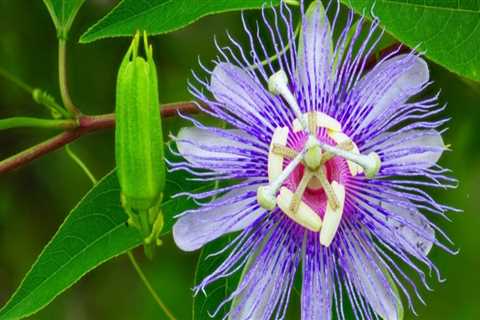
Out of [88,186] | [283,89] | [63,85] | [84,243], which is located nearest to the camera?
[283,89]

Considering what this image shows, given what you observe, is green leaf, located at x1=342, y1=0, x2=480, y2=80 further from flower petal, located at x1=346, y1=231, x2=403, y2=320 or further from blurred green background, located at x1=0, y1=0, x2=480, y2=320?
blurred green background, located at x1=0, y1=0, x2=480, y2=320

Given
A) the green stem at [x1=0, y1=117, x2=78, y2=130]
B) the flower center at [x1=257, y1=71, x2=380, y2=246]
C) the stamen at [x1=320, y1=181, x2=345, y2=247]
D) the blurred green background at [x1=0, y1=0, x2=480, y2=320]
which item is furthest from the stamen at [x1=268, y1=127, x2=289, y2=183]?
the blurred green background at [x1=0, y1=0, x2=480, y2=320]

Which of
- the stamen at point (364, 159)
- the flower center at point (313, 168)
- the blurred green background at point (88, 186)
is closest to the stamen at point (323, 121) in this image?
the flower center at point (313, 168)

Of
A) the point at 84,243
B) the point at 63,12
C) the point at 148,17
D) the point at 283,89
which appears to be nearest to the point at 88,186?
the point at 63,12

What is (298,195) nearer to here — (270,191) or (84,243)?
(270,191)

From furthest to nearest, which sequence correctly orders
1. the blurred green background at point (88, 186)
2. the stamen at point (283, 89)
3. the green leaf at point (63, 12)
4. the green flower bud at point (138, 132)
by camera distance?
1. the blurred green background at point (88, 186)
2. the green leaf at point (63, 12)
3. the stamen at point (283, 89)
4. the green flower bud at point (138, 132)

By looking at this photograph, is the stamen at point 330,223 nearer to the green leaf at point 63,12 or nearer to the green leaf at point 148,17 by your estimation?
the green leaf at point 148,17
